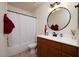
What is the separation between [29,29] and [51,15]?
1193 mm

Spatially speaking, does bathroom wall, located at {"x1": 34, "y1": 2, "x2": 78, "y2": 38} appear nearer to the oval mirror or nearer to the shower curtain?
the oval mirror

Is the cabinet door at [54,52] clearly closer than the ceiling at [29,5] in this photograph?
Yes

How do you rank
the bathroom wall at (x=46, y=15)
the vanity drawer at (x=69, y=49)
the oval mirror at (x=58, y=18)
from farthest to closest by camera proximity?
the oval mirror at (x=58, y=18) < the bathroom wall at (x=46, y=15) < the vanity drawer at (x=69, y=49)

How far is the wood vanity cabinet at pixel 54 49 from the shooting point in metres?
1.90

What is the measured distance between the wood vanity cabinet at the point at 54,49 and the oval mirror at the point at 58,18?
685 mm

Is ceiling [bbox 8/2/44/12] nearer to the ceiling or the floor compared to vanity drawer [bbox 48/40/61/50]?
nearer to the ceiling

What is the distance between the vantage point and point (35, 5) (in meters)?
3.77

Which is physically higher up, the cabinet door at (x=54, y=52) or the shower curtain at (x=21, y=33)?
the shower curtain at (x=21, y=33)

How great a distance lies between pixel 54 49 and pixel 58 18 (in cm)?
115

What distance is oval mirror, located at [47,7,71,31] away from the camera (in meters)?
2.83

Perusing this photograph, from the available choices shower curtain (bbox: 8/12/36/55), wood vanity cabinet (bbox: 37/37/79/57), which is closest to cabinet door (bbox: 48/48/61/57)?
wood vanity cabinet (bbox: 37/37/79/57)

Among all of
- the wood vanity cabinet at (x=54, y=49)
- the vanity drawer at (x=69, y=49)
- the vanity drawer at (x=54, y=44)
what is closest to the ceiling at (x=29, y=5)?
the wood vanity cabinet at (x=54, y=49)

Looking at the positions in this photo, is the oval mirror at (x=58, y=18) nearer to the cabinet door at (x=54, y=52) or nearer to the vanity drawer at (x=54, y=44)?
the vanity drawer at (x=54, y=44)

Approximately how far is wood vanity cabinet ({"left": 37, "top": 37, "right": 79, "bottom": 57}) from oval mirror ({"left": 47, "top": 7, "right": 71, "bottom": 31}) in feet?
2.25
